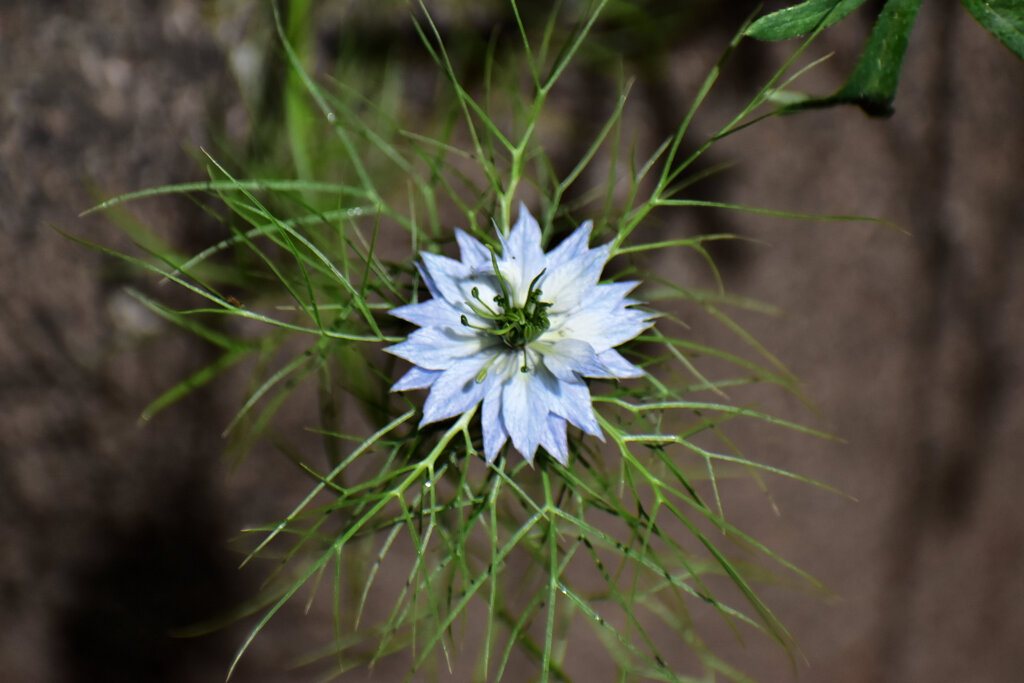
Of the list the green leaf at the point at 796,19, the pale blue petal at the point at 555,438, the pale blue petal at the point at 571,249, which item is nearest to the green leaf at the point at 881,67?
the green leaf at the point at 796,19

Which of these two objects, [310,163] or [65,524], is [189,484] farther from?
[310,163]

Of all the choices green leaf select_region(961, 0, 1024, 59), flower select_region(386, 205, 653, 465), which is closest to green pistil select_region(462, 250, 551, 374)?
flower select_region(386, 205, 653, 465)

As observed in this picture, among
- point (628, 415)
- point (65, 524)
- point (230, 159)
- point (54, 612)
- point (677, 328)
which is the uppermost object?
point (230, 159)

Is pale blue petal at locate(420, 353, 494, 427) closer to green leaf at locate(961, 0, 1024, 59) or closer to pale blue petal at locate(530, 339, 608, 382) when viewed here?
pale blue petal at locate(530, 339, 608, 382)

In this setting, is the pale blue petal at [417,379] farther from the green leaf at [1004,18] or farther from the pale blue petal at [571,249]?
the green leaf at [1004,18]

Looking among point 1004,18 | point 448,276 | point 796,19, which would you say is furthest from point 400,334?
point 1004,18

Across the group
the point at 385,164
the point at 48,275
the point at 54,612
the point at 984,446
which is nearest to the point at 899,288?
the point at 984,446
